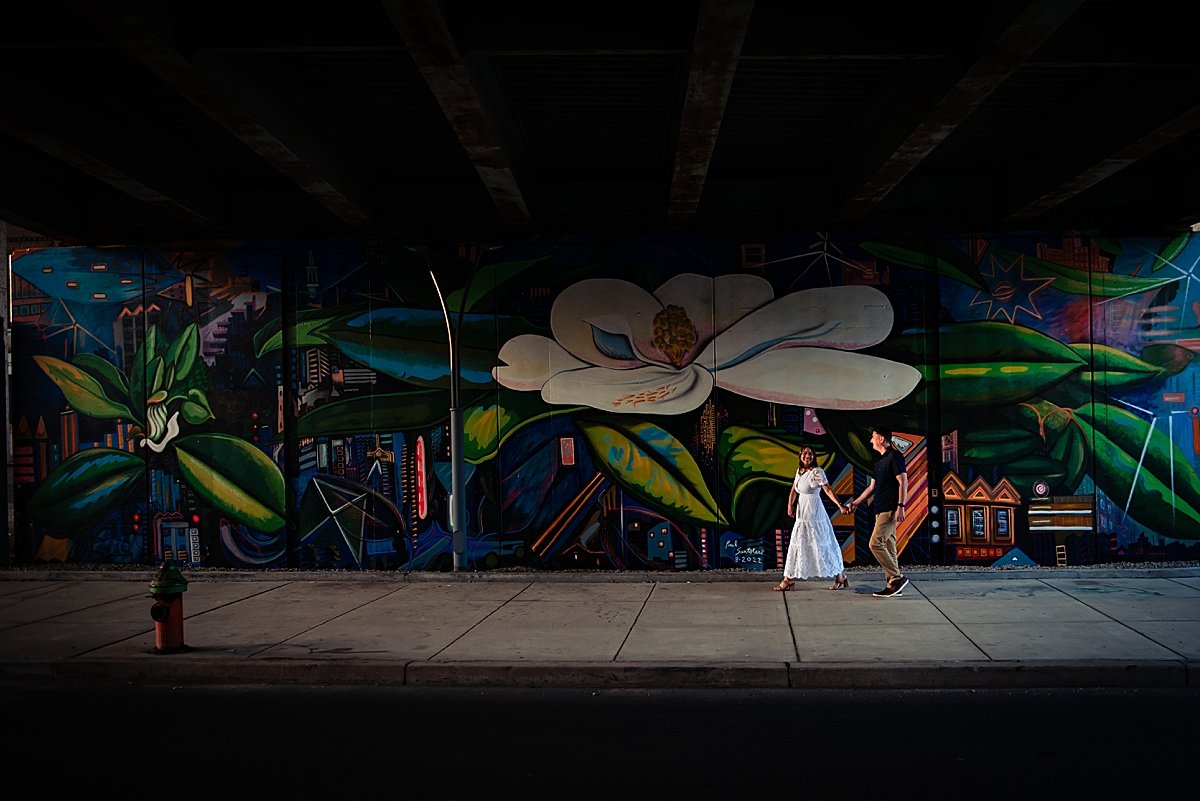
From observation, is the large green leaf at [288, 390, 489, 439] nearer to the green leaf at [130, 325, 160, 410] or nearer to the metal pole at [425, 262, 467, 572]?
the metal pole at [425, 262, 467, 572]

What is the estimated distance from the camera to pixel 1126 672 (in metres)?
6.89

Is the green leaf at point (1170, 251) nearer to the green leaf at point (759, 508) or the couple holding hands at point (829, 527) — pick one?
the couple holding hands at point (829, 527)

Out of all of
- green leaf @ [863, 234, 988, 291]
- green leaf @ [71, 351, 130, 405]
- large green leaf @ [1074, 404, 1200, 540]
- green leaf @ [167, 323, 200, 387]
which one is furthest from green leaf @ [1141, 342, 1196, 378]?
green leaf @ [71, 351, 130, 405]

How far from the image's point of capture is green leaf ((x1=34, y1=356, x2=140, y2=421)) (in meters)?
12.5

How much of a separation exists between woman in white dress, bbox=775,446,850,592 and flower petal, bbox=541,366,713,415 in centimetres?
189

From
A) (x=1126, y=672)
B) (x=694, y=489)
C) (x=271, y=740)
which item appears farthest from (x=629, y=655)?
(x=694, y=489)

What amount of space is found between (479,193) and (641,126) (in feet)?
9.15

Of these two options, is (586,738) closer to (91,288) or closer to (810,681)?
(810,681)

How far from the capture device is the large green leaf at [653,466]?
11805 mm

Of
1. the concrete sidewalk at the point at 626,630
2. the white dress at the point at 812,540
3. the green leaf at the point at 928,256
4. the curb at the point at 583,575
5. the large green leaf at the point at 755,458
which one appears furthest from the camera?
the large green leaf at the point at 755,458

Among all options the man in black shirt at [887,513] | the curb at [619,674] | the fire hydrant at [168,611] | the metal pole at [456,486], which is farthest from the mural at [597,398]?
the curb at [619,674]

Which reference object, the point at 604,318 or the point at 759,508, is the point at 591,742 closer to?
the point at 759,508

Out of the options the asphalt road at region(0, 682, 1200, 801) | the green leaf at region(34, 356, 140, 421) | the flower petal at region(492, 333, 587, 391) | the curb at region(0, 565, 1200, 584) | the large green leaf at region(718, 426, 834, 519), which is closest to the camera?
the asphalt road at region(0, 682, 1200, 801)

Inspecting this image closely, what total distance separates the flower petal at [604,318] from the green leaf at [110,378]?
19.1ft
